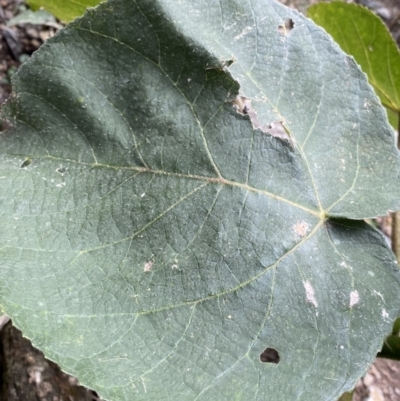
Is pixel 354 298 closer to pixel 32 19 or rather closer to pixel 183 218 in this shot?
pixel 183 218

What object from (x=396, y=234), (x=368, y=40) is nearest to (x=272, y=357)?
(x=396, y=234)

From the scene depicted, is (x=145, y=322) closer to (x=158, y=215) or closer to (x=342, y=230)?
(x=158, y=215)

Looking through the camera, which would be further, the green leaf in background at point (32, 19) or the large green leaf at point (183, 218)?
the green leaf in background at point (32, 19)

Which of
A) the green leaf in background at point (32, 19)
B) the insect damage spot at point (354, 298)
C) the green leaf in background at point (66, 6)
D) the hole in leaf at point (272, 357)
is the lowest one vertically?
the green leaf in background at point (32, 19)

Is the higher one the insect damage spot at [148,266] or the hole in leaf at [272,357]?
the insect damage spot at [148,266]

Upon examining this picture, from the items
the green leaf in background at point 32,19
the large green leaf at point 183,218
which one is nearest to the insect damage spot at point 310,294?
the large green leaf at point 183,218

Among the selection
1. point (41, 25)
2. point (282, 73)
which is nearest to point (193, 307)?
point (282, 73)

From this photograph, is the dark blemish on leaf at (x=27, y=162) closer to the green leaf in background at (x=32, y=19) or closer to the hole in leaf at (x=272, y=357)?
the hole in leaf at (x=272, y=357)
